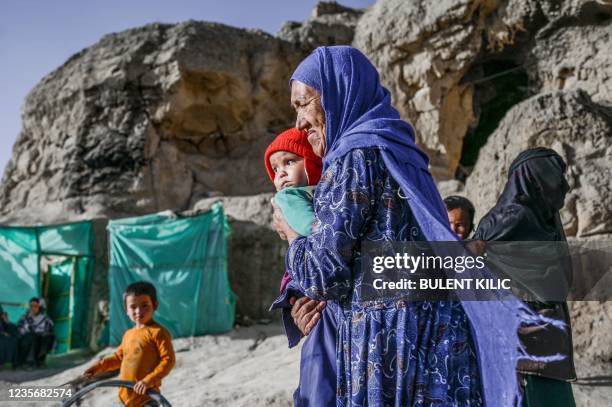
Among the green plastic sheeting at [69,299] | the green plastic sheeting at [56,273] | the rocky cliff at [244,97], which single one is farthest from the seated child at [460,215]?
the green plastic sheeting at [69,299]

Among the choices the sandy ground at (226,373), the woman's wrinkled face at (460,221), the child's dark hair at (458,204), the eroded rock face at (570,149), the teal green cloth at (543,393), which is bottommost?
the sandy ground at (226,373)

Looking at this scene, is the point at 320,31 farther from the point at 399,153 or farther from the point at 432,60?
the point at 399,153

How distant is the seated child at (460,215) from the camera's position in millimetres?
2950

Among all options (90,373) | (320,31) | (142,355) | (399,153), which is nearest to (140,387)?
(90,373)

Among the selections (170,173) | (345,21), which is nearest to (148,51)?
(170,173)

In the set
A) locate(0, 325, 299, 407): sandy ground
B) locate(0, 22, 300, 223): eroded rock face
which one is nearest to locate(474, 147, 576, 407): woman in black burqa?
locate(0, 325, 299, 407): sandy ground

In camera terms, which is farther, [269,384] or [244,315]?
[244,315]

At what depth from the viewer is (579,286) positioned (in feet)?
10.7

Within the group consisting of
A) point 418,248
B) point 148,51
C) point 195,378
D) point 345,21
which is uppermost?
point 345,21

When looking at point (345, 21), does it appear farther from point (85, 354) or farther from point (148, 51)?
point (85, 354)

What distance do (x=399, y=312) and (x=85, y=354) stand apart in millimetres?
8730

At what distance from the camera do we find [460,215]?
9.70 feet

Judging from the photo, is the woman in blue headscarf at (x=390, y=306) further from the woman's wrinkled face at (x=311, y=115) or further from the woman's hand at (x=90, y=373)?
the woman's hand at (x=90, y=373)

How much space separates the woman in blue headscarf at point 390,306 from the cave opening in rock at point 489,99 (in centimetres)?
1187
